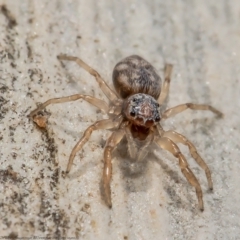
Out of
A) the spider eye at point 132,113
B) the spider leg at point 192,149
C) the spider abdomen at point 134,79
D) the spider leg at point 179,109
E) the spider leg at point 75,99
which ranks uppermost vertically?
the spider abdomen at point 134,79

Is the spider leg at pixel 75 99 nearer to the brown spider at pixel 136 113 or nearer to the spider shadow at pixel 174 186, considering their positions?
the brown spider at pixel 136 113

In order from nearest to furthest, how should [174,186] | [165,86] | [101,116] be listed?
[174,186] → [101,116] → [165,86]

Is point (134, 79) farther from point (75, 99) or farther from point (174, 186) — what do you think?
point (174, 186)

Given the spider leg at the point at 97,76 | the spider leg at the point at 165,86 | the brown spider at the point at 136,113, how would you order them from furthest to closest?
the spider leg at the point at 165,86, the spider leg at the point at 97,76, the brown spider at the point at 136,113

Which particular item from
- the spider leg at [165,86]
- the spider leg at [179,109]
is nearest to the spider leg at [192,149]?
the spider leg at [179,109]

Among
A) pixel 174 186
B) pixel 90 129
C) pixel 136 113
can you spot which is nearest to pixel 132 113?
pixel 136 113

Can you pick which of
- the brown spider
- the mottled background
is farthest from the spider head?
the mottled background

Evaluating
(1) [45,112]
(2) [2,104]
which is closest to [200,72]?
(1) [45,112]

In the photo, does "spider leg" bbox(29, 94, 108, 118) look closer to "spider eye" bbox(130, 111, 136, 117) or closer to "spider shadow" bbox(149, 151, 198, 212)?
"spider eye" bbox(130, 111, 136, 117)
